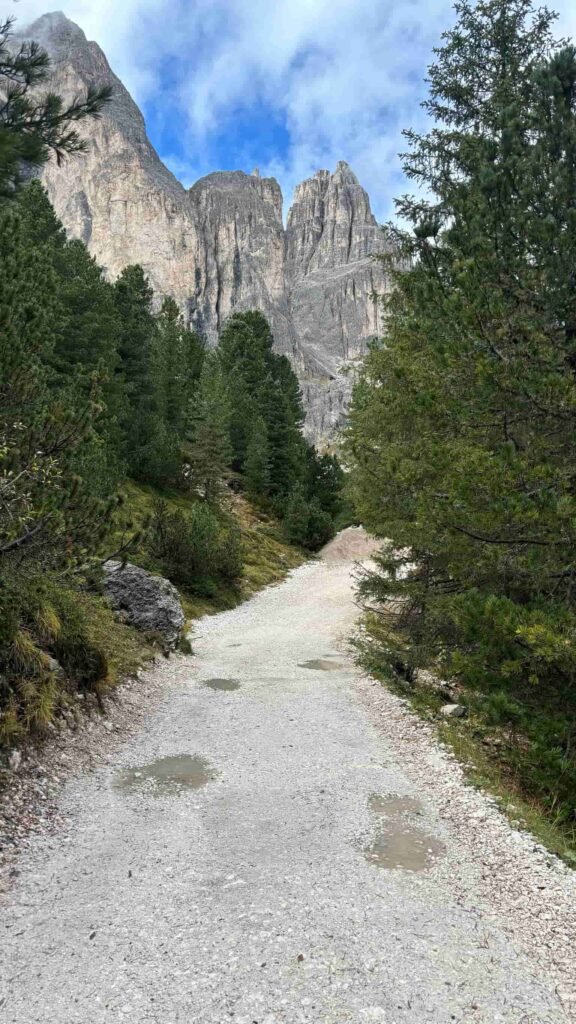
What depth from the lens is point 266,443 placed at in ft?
138

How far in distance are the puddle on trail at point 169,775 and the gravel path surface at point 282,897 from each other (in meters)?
0.04

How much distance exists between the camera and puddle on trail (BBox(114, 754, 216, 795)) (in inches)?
267

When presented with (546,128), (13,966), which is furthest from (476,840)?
(546,128)

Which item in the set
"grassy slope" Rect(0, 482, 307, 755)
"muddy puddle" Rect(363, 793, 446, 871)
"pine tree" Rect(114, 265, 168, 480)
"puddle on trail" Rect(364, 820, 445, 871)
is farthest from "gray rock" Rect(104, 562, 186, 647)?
"pine tree" Rect(114, 265, 168, 480)

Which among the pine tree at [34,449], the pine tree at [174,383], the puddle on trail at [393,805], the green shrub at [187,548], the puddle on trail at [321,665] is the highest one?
the pine tree at [174,383]

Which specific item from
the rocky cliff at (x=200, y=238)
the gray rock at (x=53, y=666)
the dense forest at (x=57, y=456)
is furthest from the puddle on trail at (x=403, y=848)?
the rocky cliff at (x=200, y=238)

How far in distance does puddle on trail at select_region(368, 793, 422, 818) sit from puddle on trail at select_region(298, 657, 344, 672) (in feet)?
22.0

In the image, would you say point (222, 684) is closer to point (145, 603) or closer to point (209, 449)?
point (145, 603)

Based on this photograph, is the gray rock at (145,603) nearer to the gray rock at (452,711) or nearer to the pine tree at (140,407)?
the gray rock at (452,711)

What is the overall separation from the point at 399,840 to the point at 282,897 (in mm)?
1590

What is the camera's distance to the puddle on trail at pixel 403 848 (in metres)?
5.17

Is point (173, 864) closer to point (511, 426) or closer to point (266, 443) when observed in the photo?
point (511, 426)

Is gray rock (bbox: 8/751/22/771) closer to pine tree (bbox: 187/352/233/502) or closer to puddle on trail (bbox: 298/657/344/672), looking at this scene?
puddle on trail (bbox: 298/657/344/672)

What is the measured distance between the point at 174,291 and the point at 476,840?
6412 inches
